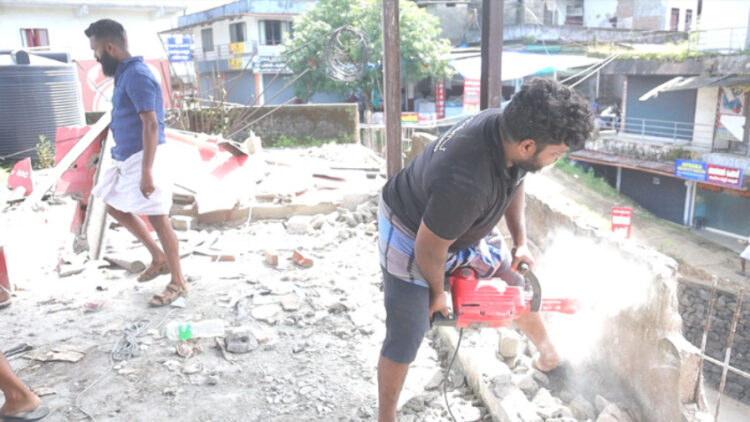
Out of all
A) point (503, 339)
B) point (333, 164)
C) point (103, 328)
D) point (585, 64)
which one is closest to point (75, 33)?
point (333, 164)

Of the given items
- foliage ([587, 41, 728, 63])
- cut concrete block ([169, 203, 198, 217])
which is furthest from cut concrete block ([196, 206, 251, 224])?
foliage ([587, 41, 728, 63])

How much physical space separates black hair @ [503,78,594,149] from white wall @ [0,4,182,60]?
57.8ft

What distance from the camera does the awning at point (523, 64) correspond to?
1873 cm

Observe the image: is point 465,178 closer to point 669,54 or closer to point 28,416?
point 28,416

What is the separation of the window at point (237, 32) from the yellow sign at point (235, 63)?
0.91 m

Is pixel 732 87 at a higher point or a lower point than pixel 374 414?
higher

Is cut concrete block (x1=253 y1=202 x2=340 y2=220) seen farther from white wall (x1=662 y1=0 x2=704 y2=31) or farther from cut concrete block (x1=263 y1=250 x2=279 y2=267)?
white wall (x1=662 y1=0 x2=704 y2=31)

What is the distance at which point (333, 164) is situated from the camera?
8.88 metres

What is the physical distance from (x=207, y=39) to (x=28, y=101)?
76.8ft

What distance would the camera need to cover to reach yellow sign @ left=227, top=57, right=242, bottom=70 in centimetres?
2631

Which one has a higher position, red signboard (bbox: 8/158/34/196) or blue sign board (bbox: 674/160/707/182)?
red signboard (bbox: 8/158/34/196)

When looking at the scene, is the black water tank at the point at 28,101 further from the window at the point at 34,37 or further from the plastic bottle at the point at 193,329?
the window at the point at 34,37

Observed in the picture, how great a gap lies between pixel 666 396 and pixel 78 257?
4.26 metres

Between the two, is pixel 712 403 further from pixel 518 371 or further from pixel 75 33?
pixel 75 33
